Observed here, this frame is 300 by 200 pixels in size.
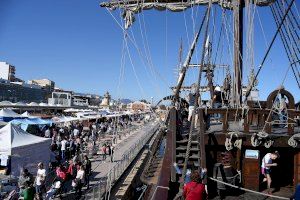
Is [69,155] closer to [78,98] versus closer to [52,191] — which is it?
[52,191]

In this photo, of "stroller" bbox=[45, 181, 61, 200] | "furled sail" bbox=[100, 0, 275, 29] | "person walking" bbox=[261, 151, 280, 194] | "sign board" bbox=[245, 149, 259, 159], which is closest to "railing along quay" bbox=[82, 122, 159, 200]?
"stroller" bbox=[45, 181, 61, 200]

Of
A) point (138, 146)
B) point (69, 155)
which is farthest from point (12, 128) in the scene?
point (138, 146)

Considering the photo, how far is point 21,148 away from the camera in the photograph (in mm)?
14312

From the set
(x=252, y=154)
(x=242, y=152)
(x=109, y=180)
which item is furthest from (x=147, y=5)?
(x=252, y=154)

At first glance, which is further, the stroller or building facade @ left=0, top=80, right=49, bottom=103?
building facade @ left=0, top=80, right=49, bottom=103

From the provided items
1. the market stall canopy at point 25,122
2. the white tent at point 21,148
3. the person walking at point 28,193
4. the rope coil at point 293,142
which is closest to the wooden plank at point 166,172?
the rope coil at point 293,142

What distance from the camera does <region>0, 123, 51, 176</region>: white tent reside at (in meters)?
13.9

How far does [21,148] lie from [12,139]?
1.68ft

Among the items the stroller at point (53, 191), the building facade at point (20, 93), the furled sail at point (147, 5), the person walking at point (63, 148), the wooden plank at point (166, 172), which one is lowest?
the stroller at point (53, 191)

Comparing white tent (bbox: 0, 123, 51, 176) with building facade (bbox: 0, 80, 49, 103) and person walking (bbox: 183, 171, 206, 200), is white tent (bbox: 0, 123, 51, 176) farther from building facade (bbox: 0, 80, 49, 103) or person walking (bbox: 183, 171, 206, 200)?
building facade (bbox: 0, 80, 49, 103)

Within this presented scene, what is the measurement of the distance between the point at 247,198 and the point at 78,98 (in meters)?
100

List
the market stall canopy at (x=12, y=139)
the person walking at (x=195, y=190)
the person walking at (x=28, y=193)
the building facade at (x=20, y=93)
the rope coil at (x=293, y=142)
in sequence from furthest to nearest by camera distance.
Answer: the building facade at (x=20, y=93) → the market stall canopy at (x=12, y=139) → the person walking at (x=28, y=193) → the rope coil at (x=293, y=142) → the person walking at (x=195, y=190)

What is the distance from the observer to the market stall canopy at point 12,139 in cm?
1388

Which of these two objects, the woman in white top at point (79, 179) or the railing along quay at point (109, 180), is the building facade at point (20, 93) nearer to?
the railing along quay at point (109, 180)
